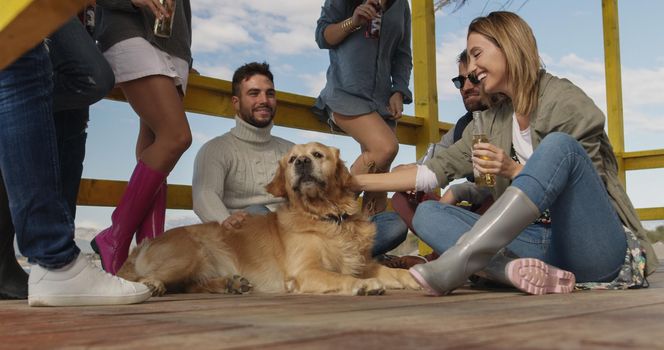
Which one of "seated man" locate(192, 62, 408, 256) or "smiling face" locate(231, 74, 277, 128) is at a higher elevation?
"smiling face" locate(231, 74, 277, 128)

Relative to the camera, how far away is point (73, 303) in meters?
2.09

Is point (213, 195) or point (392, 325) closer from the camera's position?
point (392, 325)

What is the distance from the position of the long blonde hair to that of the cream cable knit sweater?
173 cm

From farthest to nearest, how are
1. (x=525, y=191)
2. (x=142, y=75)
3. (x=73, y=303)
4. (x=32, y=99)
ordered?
(x=142, y=75), (x=525, y=191), (x=73, y=303), (x=32, y=99)

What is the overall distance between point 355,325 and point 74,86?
5.18 ft

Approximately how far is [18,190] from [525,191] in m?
1.58

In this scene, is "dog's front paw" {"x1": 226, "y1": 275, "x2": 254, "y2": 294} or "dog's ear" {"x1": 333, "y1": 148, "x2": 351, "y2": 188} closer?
A: "dog's front paw" {"x1": 226, "y1": 275, "x2": 254, "y2": 294}

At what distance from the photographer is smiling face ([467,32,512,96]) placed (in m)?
2.68

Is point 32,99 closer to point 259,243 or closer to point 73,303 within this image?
point 73,303

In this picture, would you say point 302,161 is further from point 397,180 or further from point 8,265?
point 8,265

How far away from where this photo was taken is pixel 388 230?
4.14 m

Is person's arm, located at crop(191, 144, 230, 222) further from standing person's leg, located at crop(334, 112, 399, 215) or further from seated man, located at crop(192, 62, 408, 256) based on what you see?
standing person's leg, located at crop(334, 112, 399, 215)

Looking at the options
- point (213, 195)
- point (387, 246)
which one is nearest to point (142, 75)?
point (213, 195)

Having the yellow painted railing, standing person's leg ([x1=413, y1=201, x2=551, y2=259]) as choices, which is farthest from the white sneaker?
standing person's leg ([x1=413, y1=201, x2=551, y2=259])
